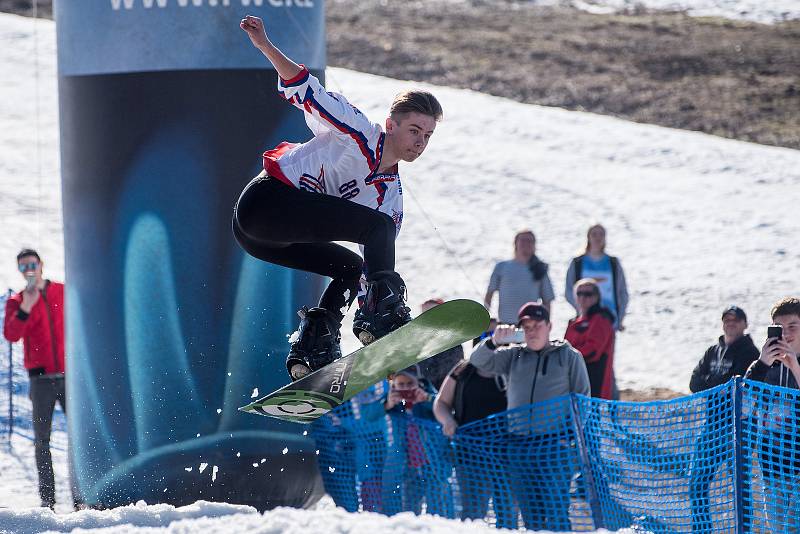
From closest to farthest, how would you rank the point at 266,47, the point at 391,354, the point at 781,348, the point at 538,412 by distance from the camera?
the point at 266,47 → the point at 391,354 → the point at 781,348 → the point at 538,412

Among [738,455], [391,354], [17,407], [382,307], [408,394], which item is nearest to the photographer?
[382,307]

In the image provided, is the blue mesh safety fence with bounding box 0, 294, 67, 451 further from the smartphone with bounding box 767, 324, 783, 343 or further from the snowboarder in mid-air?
the smartphone with bounding box 767, 324, 783, 343

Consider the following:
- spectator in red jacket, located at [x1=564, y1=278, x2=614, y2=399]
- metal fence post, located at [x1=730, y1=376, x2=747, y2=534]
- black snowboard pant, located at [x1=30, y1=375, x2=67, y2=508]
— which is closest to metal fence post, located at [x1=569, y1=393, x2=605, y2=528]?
metal fence post, located at [x1=730, y1=376, x2=747, y2=534]

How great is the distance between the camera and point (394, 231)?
5270mm

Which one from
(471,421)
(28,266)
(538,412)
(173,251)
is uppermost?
(173,251)

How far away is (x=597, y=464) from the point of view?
619 centimetres

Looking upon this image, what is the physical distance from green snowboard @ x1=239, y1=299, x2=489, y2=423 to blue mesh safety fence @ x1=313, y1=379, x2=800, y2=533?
1.11 m

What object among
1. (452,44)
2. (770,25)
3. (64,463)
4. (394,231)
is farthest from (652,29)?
(394,231)

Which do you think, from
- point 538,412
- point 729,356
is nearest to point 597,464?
point 538,412

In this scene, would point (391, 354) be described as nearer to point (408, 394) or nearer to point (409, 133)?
point (409, 133)

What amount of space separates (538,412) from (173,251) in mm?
2605

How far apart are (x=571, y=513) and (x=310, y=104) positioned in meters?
2.82

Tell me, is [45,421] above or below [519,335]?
below

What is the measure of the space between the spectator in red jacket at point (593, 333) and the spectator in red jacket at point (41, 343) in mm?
3759
